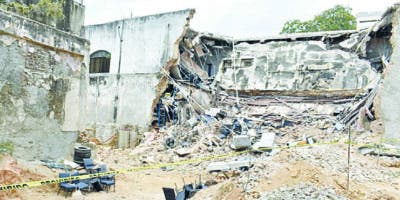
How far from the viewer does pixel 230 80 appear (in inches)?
708

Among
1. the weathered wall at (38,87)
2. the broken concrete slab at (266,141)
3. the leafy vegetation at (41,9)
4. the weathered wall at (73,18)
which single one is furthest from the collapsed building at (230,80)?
the leafy vegetation at (41,9)

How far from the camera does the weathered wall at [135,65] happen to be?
632 inches

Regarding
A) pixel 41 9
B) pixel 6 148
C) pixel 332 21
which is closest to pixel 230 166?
pixel 6 148

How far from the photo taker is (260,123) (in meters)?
14.4

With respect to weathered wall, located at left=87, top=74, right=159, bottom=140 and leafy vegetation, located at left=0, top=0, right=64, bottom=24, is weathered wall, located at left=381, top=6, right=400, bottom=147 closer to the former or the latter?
weathered wall, located at left=87, top=74, right=159, bottom=140

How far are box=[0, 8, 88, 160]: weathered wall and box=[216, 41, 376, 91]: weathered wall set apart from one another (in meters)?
9.60

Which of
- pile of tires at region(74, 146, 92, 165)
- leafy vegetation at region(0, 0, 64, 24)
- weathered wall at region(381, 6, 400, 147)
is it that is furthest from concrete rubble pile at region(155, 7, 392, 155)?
leafy vegetation at region(0, 0, 64, 24)

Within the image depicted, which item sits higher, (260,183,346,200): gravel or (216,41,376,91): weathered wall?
(216,41,376,91): weathered wall

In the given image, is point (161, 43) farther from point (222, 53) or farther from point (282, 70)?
point (282, 70)

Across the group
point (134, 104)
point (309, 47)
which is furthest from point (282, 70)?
point (134, 104)

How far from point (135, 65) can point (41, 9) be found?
866 centimetres

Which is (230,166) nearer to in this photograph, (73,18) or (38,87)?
(38,87)

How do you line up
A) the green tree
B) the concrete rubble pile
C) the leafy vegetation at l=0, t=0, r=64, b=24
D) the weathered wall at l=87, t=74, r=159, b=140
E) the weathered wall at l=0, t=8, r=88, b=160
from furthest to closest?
the green tree < the weathered wall at l=87, t=74, r=159, b=140 < the concrete rubble pile < the leafy vegetation at l=0, t=0, r=64, b=24 < the weathered wall at l=0, t=8, r=88, b=160

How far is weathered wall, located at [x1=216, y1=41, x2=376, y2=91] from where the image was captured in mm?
15594
